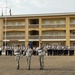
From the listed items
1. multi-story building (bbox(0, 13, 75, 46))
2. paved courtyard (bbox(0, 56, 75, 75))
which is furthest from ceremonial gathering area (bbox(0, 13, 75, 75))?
paved courtyard (bbox(0, 56, 75, 75))

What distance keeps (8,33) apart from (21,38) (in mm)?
4527

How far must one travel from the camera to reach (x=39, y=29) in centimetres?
7256

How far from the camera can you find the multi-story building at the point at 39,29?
7056 centimetres

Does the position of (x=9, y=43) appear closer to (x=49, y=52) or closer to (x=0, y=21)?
(x=0, y=21)

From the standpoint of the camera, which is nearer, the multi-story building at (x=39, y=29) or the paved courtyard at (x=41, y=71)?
the paved courtyard at (x=41, y=71)

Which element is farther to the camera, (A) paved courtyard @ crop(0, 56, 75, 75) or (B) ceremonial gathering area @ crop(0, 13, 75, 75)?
(B) ceremonial gathering area @ crop(0, 13, 75, 75)

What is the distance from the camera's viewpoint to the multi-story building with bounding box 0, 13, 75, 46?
232ft

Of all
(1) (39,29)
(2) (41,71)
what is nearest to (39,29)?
(1) (39,29)

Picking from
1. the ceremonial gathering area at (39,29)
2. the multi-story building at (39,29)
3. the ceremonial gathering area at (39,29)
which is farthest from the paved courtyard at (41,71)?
the multi-story building at (39,29)

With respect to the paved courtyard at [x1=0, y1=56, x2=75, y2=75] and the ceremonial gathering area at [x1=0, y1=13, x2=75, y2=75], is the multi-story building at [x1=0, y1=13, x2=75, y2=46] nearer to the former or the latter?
the ceremonial gathering area at [x1=0, y1=13, x2=75, y2=75]

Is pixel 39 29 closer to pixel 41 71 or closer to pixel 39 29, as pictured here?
pixel 39 29

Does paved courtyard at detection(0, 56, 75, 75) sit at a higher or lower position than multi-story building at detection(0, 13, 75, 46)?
lower

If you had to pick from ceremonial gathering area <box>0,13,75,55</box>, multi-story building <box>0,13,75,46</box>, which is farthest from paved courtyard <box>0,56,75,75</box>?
multi-story building <box>0,13,75,46</box>

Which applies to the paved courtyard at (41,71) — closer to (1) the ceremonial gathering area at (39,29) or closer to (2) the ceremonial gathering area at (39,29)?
(1) the ceremonial gathering area at (39,29)
